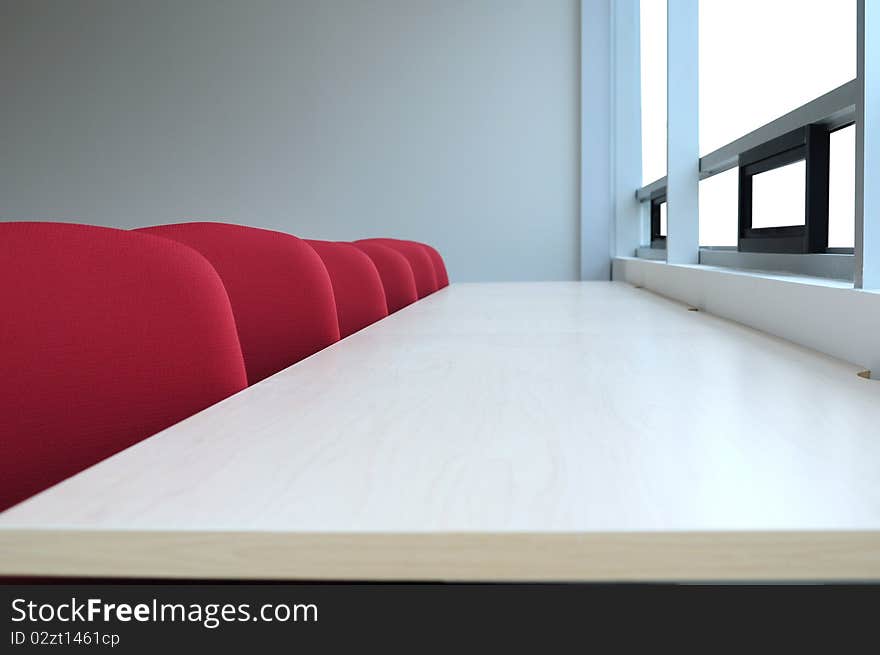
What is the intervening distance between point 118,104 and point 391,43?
1764 millimetres

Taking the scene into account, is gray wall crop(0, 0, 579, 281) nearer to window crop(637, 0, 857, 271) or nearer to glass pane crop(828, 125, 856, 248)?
window crop(637, 0, 857, 271)

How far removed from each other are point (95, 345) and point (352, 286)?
116cm

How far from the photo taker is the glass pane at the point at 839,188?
179 cm

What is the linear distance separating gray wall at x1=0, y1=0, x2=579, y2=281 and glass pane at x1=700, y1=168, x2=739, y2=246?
2307mm

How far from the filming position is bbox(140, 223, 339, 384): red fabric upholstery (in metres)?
1.36

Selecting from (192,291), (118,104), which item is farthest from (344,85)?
(192,291)

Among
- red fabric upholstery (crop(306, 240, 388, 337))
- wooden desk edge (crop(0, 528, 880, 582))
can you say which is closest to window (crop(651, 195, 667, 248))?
red fabric upholstery (crop(306, 240, 388, 337))

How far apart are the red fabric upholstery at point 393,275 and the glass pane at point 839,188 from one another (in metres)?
1.21

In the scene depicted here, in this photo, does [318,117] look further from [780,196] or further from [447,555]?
[447,555]

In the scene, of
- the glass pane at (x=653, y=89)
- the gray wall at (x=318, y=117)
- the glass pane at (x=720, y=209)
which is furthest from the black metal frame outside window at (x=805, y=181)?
the gray wall at (x=318, y=117)

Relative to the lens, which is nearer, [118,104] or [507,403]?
[507,403]

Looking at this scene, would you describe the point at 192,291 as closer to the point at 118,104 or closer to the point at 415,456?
the point at 415,456

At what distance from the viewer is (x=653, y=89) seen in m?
4.07

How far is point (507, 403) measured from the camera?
0.72 meters
